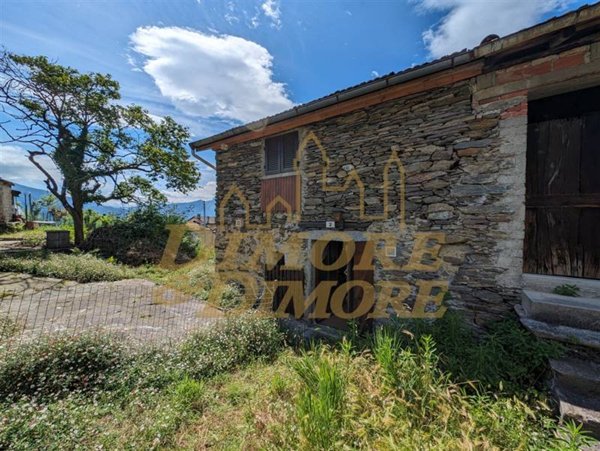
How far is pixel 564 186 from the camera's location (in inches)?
147

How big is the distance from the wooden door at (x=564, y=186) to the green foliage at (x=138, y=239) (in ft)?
42.1

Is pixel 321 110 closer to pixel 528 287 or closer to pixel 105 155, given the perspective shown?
pixel 528 287

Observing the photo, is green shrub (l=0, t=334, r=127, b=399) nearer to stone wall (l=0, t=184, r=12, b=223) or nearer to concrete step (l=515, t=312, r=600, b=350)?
concrete step (l=515, t=312, r=600, b=350)

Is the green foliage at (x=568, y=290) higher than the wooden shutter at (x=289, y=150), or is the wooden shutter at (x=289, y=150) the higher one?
the wooden shutter at (x=289, y=150)

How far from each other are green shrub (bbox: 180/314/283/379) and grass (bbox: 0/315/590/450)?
0.04 meters

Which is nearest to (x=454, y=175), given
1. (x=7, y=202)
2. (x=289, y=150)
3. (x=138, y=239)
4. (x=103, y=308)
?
(x=289, y=150)

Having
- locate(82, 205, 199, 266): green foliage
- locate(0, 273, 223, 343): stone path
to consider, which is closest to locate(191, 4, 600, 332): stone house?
locate(0, 273, 223, 343): stone path

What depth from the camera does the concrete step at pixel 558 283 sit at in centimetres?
337

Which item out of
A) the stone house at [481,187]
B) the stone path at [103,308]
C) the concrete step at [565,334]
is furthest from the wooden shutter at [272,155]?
the concrete step at [565,334]

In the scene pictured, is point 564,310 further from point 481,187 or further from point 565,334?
point 481,187

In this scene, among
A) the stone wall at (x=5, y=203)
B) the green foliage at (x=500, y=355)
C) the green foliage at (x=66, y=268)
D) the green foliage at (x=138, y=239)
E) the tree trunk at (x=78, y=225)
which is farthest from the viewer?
the stone wall at (x=5, y=203)

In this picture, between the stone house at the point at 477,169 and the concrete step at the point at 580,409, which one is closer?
the concrete step at the point at 580,409

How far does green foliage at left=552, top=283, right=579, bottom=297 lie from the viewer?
340 cm

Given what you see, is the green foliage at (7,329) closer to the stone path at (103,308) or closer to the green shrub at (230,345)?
the stone path at (103,308)
